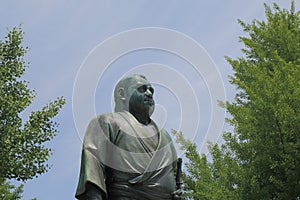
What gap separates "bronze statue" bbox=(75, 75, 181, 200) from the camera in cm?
373

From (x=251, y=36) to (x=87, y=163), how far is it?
9.61 meters

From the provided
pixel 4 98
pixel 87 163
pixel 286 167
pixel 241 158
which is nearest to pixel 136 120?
pixel 87 163

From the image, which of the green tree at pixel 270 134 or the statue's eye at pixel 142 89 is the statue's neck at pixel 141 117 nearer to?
the statue's eye at pixel 142 89

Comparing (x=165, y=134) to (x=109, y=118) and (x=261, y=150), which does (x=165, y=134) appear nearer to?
(x=109, y=118)

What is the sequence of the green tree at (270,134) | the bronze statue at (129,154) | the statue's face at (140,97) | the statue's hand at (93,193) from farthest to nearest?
the green tree at (270,134)
the statue's face at (140,97)
the bronze statue at (129,154)
the statue's hand at (93,193)

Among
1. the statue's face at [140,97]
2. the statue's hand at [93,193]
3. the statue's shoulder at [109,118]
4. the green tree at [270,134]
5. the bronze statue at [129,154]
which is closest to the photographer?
the statue's hand at [93,193]

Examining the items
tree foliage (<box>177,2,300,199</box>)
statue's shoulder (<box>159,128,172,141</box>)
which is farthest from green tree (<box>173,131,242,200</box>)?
statue's shoulder (<box>159,128,172,141</box>)

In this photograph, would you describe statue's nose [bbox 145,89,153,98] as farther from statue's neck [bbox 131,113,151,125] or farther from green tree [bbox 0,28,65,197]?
green tree [bbox 0,28,65,197]

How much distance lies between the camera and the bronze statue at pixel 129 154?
3.73 meters

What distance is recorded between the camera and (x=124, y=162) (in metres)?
3.83

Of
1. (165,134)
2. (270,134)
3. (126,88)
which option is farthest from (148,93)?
(270,134)

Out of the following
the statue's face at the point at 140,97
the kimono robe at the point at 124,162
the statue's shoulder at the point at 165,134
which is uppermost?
the statue's face at the point at 140,97

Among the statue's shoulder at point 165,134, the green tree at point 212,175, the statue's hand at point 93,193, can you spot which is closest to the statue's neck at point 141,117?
the statue's shoulder at point 165,134

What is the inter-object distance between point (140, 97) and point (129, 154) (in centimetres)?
55
